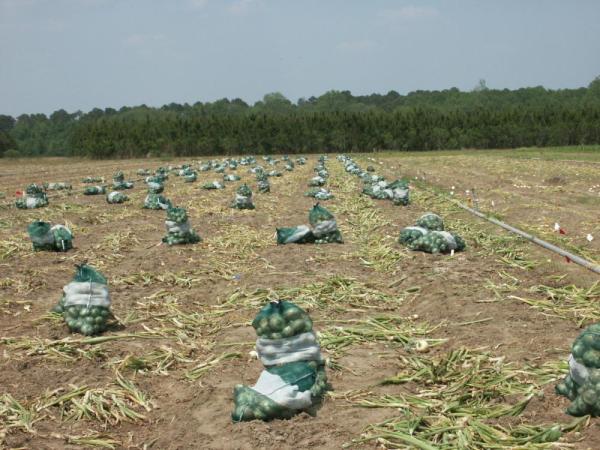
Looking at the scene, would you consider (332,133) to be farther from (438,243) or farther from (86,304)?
(86,304)

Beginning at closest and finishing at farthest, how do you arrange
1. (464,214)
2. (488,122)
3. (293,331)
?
(293,331)
(464,214)
(488,122)

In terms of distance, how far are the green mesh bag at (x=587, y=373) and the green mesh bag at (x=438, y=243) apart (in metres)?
6.03

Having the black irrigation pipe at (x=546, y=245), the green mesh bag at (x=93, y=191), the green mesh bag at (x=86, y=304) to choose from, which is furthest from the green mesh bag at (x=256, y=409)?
the green mesh bag at (x=93, y=191)

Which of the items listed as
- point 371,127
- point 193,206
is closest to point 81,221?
point 193,206

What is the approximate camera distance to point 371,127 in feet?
210

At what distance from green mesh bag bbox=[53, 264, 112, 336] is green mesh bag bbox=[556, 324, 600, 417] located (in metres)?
5.20

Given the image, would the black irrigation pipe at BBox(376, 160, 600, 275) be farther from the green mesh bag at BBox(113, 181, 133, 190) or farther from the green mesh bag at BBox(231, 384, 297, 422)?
the green mesh bag at BBox(113, 181, 133, 190)

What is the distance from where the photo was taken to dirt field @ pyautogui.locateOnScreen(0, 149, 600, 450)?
186 inches

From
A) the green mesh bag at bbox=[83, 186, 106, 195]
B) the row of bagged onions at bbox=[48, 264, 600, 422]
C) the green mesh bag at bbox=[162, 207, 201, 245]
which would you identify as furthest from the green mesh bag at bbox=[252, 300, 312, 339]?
the green mesh bag at bbox=[83, 186, 106, 195]

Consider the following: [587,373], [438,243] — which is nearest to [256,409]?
[587,373]

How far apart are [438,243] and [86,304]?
6.15 m

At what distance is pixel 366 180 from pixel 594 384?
20.3 metres

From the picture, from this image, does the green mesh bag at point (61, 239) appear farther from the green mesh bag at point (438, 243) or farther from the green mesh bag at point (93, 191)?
the green mesh bag at point (93, 191)

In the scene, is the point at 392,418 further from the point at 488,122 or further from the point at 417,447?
the point at 488,122
